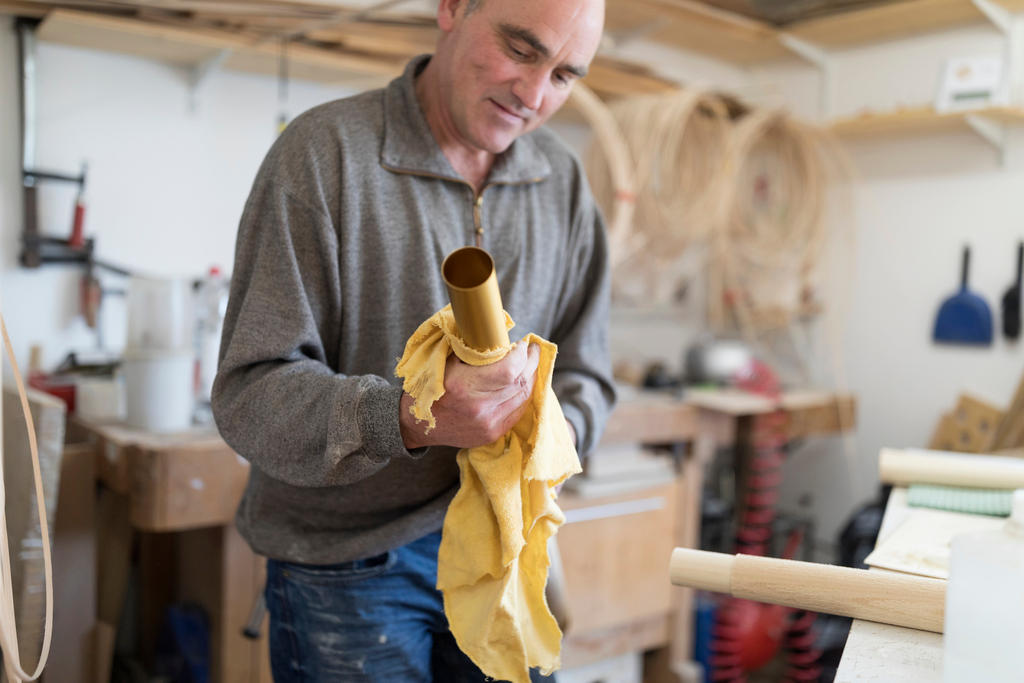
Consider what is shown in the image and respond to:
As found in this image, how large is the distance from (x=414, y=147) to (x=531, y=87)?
0.56 feet

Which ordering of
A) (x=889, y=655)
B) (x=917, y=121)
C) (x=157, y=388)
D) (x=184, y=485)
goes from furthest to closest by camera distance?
(x=917, y=121)
(x=157, y=388)
(x=184, y=485)
(x=889, y=655)

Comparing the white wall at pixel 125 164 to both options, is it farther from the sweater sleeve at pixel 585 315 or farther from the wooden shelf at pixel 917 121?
the wooden shelf at pixel 917 121

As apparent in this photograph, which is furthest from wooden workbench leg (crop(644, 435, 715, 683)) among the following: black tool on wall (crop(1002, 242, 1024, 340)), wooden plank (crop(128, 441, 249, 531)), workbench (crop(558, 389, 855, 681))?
wooden plank (crop(128, 441, 249, 531))

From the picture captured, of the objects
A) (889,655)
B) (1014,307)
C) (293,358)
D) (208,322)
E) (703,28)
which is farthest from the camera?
(703,28)

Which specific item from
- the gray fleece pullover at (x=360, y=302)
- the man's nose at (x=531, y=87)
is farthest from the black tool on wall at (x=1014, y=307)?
the man's nose at (x=531, y=87)

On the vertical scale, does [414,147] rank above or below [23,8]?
below

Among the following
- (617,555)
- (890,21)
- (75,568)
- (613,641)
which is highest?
(890,21)

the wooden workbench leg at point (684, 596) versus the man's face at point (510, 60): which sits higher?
the man's face at point (510, 60)

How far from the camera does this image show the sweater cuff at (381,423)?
0.79 metres

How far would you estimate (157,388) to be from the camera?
67.5 inches

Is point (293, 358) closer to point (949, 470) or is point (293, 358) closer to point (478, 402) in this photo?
point (478, 402)

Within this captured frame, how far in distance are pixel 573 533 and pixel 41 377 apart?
1333 millimetres

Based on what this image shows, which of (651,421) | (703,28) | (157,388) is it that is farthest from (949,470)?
(703,28)

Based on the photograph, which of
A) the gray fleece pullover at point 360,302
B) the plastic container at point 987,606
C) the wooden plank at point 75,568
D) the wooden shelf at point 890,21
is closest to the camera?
the plastic container at point 987,606
